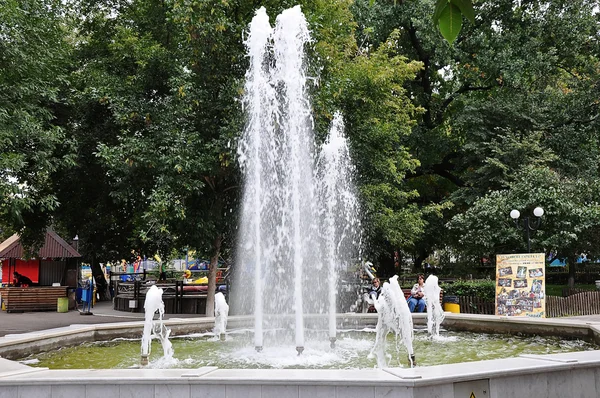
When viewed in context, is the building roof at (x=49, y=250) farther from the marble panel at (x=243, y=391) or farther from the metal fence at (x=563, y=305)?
the marble panel at (x=243, y=391)

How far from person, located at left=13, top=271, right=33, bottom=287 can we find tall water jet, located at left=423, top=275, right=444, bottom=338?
19312mm

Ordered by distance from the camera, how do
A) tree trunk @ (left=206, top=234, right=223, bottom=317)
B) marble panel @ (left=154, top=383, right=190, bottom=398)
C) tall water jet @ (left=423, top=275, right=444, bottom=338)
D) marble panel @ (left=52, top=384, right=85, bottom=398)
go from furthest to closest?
1. tree trunk @ (left=206, top=234, right=223, bottom=317)
2. tall water jet @ (left=423, top=275, right=444, bottom=338)
3. marble panel @ (left=52, top=384, right=85, bottom=398)
4. marble panel @ (left=154, top=383, right=190, bottom=398)

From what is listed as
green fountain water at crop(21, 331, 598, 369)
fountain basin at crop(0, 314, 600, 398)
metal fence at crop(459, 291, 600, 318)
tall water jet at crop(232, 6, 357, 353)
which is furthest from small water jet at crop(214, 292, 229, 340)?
metal fence at crop(459, 291, 600, 318)

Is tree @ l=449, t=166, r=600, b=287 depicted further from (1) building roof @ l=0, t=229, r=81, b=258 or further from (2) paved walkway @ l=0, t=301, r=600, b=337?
(1) building roof @ l=0, t=229, r=81, b=258

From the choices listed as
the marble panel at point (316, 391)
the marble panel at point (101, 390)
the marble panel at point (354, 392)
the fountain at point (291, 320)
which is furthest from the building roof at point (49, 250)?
the marble panel at point (354, 392)

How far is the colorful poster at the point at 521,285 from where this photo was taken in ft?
51.3

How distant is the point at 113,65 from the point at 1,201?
666cm

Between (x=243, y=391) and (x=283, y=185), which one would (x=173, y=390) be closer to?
(x=243, y=391)

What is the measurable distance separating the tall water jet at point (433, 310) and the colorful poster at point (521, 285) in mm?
3757

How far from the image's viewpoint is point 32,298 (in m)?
23.6

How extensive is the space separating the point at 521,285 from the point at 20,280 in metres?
20.5

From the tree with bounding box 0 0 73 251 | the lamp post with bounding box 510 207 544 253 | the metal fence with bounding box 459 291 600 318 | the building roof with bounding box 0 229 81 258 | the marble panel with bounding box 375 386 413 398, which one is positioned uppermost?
the tree with bounding box 0 0 73 251

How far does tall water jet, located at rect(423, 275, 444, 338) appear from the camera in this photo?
12.5m

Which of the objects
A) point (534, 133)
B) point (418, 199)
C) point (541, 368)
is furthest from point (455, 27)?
point (418, 199)
